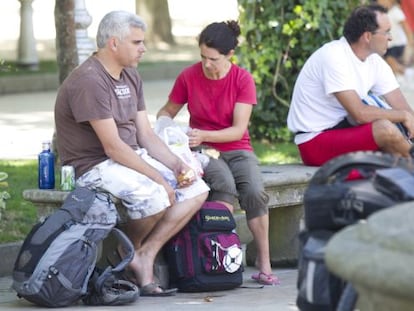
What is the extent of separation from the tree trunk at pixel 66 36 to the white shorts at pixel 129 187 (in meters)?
2.86

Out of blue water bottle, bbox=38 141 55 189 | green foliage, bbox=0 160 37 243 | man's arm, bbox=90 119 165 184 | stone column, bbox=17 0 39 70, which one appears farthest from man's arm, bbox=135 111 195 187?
stone column, bbox=17 0 39 70

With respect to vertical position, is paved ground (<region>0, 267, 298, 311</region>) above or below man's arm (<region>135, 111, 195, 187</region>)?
below

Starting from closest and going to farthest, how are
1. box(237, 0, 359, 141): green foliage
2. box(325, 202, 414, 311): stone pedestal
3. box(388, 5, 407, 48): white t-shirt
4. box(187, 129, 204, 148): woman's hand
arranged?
box(325, 202, 414, 311): stone pedestal < box(187, 129, 204, 148): woman's hand < box(237, 0, 359, 141): green foliage < box(388, 5, 407, 48): white t-shirt

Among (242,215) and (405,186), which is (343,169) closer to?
(405,186)

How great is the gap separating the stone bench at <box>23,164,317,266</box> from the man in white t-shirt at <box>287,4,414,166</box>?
23 centimetres

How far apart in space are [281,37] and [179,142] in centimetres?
384

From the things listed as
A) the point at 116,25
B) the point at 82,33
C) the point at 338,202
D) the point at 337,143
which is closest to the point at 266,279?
the point at 337,143

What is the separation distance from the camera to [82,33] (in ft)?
29.9

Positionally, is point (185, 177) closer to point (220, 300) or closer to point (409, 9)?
point (220, 300)

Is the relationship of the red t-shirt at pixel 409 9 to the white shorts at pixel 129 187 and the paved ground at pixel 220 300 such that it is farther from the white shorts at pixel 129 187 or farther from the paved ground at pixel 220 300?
the white shorts at pixel 129 187

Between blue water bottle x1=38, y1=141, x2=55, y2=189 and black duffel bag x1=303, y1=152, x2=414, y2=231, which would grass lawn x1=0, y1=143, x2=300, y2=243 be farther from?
black duffel bag x1=303, y1=152, x2=414, y2=231

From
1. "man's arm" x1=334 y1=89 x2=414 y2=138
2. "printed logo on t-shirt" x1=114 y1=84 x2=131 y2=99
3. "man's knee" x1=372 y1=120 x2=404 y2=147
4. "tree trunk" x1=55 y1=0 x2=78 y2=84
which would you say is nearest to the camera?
"printed logo on t-shirt" x1=114 y1=84 x2=131 y2=99

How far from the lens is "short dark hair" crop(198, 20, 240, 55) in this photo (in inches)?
284

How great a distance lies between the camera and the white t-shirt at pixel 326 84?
305 inches
